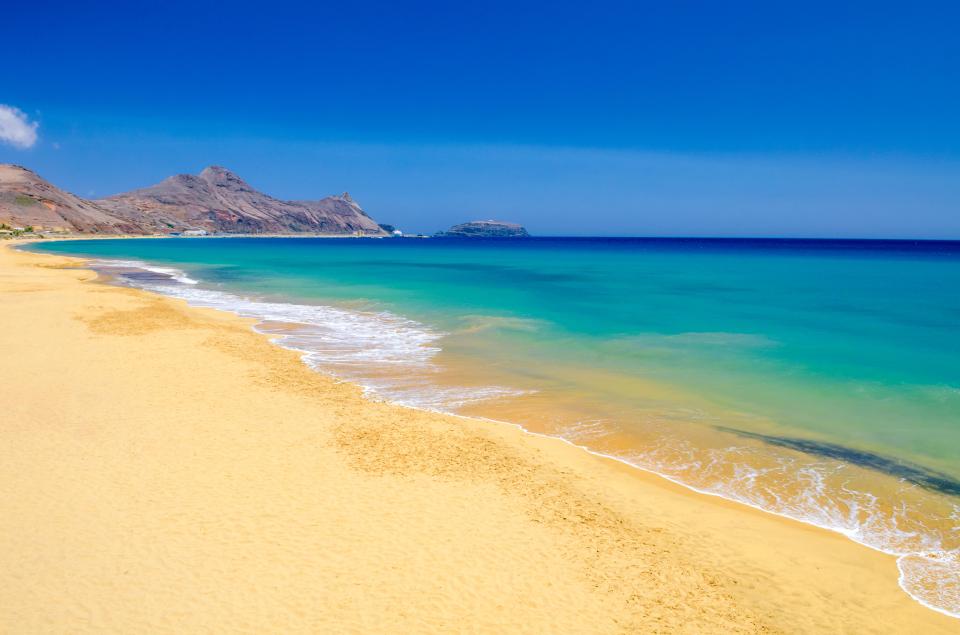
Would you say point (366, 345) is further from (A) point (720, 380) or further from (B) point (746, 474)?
(B) point (746, 474)

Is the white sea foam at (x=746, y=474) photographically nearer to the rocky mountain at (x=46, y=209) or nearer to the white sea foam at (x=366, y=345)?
the white sea foam at (x=366, y=345)

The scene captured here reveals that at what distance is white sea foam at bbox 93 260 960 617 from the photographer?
23.7ft

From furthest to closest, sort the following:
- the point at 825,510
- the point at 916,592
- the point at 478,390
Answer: the point at 478,390 < the point at 825,510 < the point at 916,592

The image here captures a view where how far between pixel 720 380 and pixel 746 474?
22.3 feet

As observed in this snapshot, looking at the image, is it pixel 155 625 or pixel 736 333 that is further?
pixel 736 333

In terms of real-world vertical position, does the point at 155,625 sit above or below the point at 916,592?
above

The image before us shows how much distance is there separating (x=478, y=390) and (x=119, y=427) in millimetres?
7738

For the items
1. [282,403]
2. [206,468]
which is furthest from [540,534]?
[282,403]

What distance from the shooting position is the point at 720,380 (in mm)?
16062

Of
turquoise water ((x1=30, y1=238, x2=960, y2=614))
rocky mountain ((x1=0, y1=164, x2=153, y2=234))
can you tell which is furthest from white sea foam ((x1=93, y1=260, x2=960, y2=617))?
rocky mountain ((x1=0, y1=164, x2=153, y2=234))

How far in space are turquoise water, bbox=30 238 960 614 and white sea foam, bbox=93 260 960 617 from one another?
0.03m

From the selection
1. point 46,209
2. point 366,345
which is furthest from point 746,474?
point 46,209

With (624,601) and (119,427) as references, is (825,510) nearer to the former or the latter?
(624,601)

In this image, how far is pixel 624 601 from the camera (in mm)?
5984
